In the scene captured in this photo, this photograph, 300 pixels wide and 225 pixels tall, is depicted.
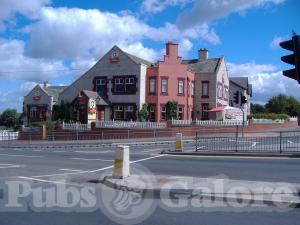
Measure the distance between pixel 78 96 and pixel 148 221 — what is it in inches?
1641

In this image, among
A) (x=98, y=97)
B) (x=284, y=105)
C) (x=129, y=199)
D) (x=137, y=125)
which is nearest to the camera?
(x=129, y=199)

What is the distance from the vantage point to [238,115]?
5009cm

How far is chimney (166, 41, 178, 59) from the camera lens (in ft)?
161

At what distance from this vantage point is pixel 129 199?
33.9ft

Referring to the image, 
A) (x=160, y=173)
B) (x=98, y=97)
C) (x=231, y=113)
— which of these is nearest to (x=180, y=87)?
(x=231, y=113)

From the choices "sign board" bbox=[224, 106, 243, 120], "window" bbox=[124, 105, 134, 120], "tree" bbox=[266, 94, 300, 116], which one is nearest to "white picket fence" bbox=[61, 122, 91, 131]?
"window" bbox=[124, 105, 134, 120]

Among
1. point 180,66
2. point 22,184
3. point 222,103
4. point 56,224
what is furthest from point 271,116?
point 56,224

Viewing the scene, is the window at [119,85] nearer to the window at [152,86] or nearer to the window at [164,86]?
the window at [152,86]

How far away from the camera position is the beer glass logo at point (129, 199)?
849 cm

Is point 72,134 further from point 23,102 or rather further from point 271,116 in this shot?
point 271,116

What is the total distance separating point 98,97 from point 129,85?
3.64 meters

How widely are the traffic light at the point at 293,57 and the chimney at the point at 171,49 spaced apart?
3919 centimetres

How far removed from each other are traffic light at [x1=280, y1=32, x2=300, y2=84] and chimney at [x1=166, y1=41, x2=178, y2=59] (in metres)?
39.2

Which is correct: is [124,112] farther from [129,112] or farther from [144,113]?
[144,113]
